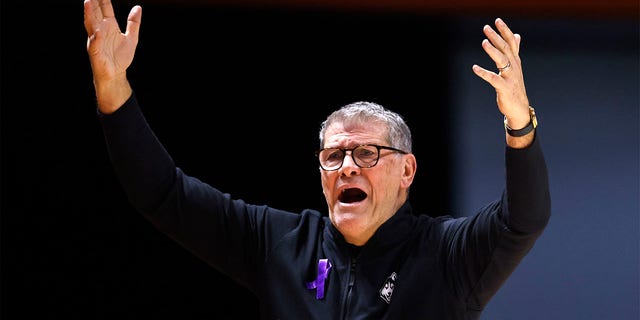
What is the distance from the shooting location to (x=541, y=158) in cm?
169

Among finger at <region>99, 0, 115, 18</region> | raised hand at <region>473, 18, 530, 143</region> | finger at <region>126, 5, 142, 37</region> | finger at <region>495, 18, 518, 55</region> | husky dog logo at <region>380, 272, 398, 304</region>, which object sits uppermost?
finger at <region>99, 0, 115, 18</region>

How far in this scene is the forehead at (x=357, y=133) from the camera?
78.0 inches

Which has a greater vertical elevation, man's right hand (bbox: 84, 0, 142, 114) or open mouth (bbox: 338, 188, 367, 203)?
man's right hand (bbox: 84, 0, 142, 114)

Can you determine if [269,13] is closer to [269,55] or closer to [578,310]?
[269,55]

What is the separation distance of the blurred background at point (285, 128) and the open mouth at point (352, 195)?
37.4 inches

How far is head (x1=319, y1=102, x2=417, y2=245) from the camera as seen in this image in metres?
1.95

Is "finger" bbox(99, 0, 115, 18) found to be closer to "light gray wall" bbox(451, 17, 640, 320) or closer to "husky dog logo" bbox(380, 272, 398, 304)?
"husky dog logo" bbox(380, 272, 398, 304)

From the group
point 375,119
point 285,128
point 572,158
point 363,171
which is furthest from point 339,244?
point 572,158

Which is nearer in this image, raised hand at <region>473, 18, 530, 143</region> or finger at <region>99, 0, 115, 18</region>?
raised hand at <region>473, 18, 530, 143</region>

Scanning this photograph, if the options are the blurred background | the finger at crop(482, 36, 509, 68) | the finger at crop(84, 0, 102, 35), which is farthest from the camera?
the blurred background

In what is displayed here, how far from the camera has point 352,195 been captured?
6.55 feet

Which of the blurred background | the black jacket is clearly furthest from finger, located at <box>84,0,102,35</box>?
the blurred background

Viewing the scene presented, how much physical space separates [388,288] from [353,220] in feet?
0.56

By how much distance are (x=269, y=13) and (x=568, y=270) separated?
1.34 m
